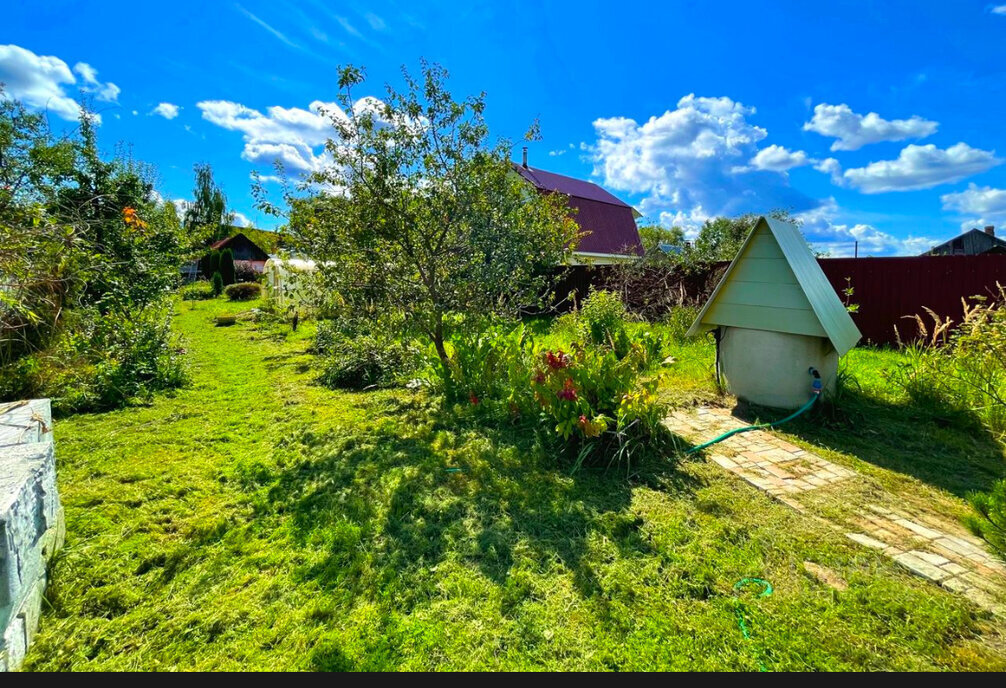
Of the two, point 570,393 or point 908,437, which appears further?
point 908,437

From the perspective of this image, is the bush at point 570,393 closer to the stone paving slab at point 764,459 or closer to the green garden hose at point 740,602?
the stone paving slab at point 764,459

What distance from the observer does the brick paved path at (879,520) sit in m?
2.34

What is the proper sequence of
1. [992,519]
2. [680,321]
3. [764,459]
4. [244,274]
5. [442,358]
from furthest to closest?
1. [244,274]
2. [680,321]
3. [442,358]
4. [764,459]
5. [992,519]

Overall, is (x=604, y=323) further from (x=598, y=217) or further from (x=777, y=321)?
(x=598, y=217)

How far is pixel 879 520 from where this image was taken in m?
2.90

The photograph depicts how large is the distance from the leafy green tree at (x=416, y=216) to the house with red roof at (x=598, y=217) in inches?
749

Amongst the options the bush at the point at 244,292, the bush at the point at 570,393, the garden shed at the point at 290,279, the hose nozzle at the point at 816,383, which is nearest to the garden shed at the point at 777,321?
the hose nozzle at the point at 816,383

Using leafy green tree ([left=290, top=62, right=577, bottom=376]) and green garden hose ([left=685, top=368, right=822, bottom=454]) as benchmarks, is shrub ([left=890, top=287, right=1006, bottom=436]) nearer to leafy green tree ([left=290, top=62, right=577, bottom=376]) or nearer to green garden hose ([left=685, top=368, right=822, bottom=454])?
green garden hose ([left=685, top=368, right=822, bottom=454])

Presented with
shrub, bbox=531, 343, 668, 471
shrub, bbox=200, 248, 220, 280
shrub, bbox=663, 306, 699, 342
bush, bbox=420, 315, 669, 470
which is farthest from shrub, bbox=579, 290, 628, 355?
shrub, bbox=200, 248, 220, 280

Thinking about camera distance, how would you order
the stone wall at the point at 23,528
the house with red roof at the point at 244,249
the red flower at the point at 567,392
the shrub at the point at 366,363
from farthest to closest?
the house with red roof at the point at 244,249
the shrub at the point at 366,363
the red flower at the point at 567,392
the stone wall at the point at 23,528

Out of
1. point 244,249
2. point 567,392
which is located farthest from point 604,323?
point 244,249

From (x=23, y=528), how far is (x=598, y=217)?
27.6 meters

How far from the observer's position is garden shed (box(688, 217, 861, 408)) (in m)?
4.72

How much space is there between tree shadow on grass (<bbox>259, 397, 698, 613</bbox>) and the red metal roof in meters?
21.3
